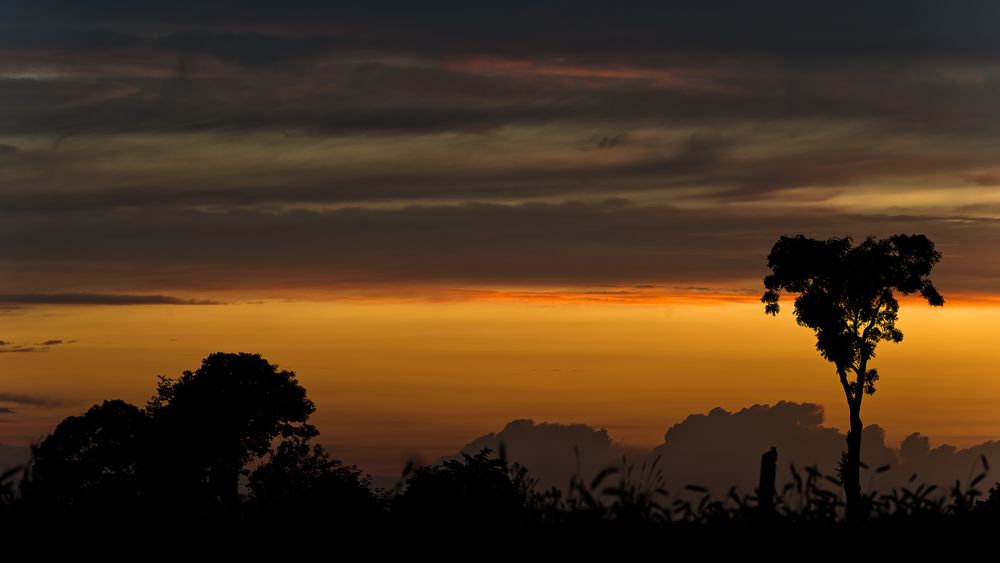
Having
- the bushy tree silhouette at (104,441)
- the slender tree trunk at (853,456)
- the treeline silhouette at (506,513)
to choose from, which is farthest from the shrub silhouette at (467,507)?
the bushy tree silhouette at (104,441)

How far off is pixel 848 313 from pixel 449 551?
67503mm

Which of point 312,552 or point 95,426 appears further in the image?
point 95,426

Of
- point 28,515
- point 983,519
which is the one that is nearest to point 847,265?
point 983,519

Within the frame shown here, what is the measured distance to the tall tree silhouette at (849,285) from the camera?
2857 inches

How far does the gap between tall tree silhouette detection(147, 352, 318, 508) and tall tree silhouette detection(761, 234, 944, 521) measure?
30.9 meters

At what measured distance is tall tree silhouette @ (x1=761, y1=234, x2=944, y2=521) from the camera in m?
72.6

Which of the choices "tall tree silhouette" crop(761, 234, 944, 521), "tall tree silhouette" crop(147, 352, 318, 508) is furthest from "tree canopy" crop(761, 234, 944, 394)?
"tall tree silhouette" crop(147, 352, 318, 508)

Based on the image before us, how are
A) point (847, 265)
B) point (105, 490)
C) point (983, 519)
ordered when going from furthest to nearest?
point (847, 265), point (983, 519), point (105, 490)

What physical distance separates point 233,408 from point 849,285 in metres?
38.7

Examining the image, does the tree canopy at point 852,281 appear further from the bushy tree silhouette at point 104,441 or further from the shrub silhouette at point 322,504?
the shrub silhouette at point 322,504

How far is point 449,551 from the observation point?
32.5ft

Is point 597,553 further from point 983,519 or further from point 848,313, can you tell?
point 848,313

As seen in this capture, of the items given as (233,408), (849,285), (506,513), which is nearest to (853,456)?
(849,285)

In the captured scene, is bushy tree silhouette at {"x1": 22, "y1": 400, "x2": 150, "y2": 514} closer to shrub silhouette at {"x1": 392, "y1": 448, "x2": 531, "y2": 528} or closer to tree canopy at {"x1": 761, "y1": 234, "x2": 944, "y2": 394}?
tree canopy at {"x1": 761, "y1": 234, "x2": 944, "y2": 394}
